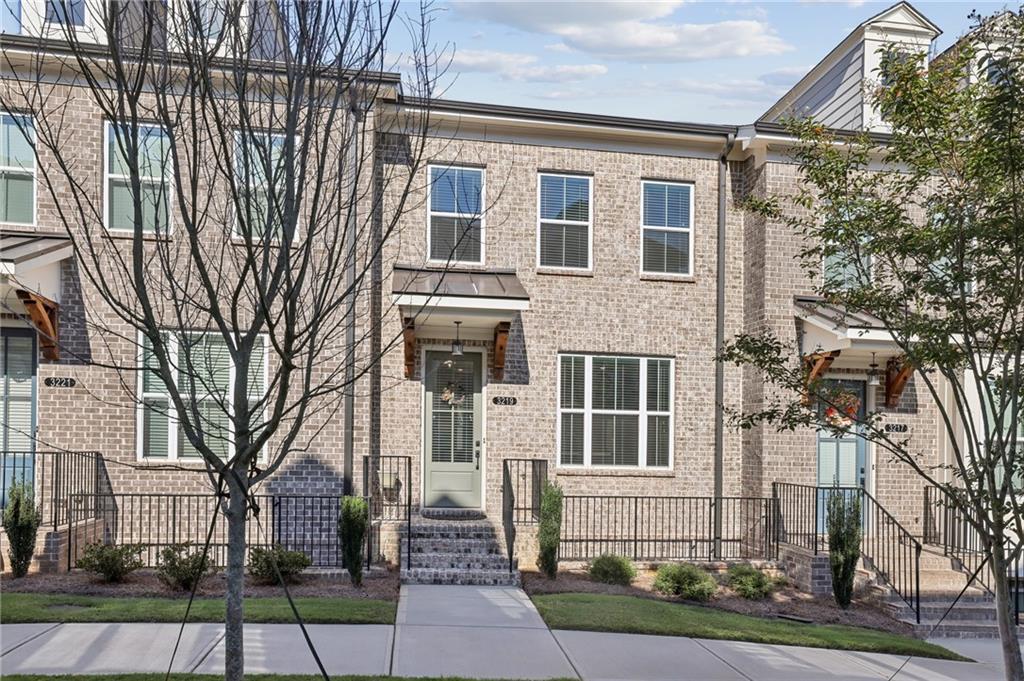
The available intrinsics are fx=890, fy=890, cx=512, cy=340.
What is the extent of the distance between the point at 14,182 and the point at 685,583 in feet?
34.3

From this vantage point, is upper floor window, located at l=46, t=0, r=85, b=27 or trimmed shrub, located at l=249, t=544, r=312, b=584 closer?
upper floor window, located at l=46, t=0, r=85, b=27

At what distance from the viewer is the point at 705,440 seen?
1437 centimetres

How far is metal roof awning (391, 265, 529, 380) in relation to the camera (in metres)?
12.3

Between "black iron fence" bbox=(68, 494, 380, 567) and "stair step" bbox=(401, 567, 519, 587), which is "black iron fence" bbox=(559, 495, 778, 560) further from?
"black iron fence" bbox=(68, 494, 380, 567)

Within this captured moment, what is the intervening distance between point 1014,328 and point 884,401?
8.68 m

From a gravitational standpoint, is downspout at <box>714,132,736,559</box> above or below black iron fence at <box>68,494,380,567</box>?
above

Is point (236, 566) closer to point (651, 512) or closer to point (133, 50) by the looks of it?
point (133, 50)

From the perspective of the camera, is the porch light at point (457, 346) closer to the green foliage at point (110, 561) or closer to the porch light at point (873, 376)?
the green foliage at point (110, 561)

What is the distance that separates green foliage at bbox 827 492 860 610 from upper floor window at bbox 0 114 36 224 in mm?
11571

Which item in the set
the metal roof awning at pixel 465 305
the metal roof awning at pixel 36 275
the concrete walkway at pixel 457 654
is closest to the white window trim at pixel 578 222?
the metal roof awning at pixel 465 305

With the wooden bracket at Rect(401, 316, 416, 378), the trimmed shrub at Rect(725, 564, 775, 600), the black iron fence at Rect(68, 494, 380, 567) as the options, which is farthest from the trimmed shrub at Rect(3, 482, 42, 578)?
the trimmed shrub at Rect(725, 564, 775, 600)

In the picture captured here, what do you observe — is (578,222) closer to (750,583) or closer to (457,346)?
(457,346)

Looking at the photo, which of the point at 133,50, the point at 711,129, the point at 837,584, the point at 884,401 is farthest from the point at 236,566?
the point at 884,401

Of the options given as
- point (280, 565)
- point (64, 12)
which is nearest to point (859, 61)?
point (280, 565)
